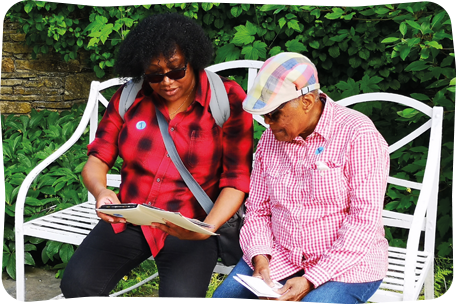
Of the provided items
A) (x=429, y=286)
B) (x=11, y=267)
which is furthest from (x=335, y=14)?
(x=11, y=267)

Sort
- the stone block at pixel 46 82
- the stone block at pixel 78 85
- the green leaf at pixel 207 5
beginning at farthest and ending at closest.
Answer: the stone block at pixel 46 82
the stone block at pixel 78 85
the green leaf at pixel 207 5

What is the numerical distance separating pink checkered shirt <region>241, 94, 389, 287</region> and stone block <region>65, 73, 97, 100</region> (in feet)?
11.5

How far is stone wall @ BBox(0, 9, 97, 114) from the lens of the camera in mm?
5500

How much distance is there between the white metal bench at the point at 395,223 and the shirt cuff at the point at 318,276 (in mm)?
284

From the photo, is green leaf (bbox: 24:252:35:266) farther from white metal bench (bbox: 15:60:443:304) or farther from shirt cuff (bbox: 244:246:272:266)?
shirt cuff (bbox: 244:246:272:266)

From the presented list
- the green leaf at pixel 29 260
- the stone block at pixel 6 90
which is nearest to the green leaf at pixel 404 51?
the green leaf at pixel 29 260

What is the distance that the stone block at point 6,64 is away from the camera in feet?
18.5

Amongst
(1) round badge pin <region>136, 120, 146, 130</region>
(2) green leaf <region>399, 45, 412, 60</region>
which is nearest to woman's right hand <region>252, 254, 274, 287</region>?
(1) round badge pin <region>136, 120, 146, 130</region>

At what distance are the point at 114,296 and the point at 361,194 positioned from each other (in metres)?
1.95

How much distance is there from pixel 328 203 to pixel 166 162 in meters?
0.77

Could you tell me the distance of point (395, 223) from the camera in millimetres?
2803

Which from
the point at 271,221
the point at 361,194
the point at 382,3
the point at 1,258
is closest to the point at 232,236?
the point at 271,221

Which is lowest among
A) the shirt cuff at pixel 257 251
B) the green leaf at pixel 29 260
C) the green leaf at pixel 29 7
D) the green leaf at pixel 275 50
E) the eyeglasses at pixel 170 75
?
the green leaf at pixel 29 260

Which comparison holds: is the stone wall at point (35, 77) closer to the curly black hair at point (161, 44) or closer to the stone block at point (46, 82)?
the stone block at point (46, 82)
